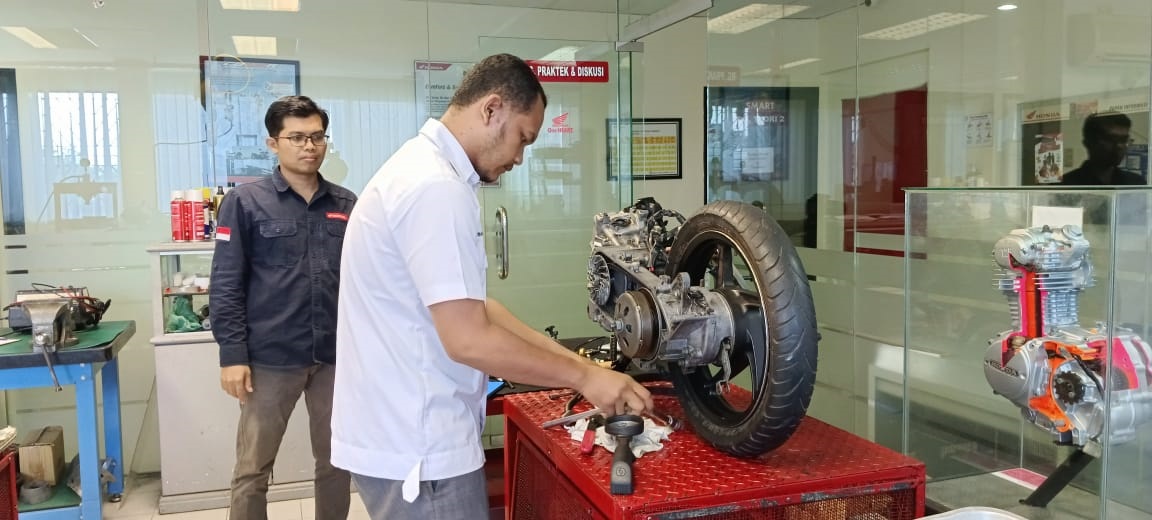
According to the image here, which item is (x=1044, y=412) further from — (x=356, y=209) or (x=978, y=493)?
(x=356, y=209)

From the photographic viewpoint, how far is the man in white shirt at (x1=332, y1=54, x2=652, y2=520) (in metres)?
1.48

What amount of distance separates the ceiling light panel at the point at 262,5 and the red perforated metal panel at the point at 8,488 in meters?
2.41

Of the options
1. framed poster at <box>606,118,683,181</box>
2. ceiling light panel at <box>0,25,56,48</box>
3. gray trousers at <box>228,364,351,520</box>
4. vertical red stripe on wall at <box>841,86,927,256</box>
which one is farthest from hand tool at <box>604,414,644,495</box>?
ceiling light panel at <box>0,25,56,48</box>

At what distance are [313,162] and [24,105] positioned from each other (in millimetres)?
2101

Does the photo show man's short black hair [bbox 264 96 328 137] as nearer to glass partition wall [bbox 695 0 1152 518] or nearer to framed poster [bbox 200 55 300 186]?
framed poster [bbox 200 55 300 186]

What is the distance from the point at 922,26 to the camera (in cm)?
317

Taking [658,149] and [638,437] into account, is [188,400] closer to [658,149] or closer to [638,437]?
[638,437]

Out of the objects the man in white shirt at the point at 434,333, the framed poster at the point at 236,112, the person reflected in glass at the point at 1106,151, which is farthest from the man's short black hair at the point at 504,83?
the framed poster at the point at 236,112

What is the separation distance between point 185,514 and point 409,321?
8.62ft

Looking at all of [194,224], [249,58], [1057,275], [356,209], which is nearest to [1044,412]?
[1057,275]

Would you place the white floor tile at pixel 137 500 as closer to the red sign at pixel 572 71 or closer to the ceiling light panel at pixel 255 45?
the ceiling light panel at pixel 255 45

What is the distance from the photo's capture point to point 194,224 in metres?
3.75

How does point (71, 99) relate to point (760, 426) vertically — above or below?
above

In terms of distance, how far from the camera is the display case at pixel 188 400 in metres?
3.59
